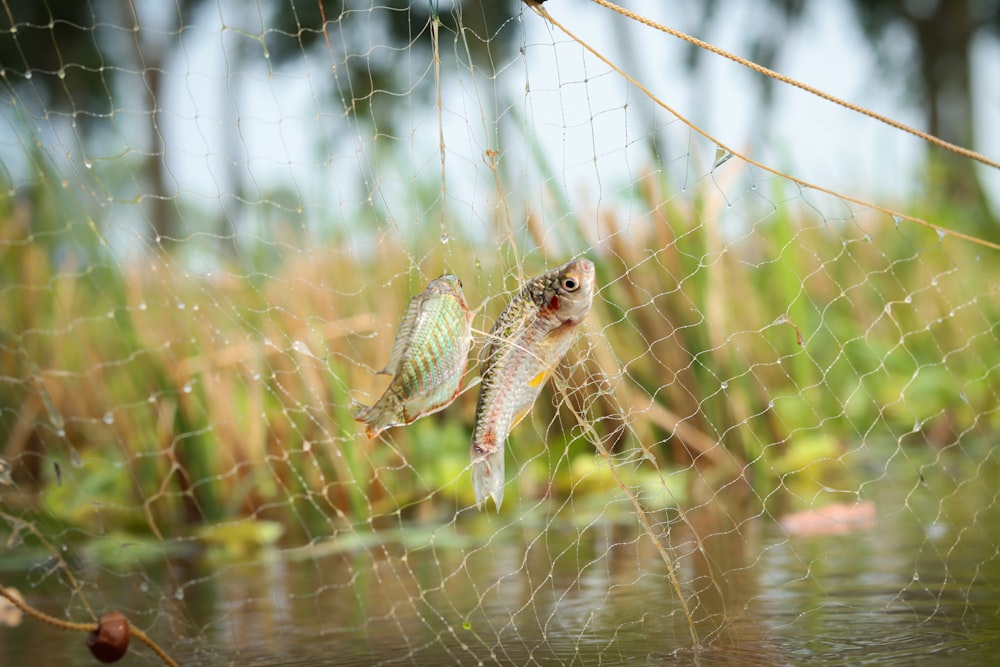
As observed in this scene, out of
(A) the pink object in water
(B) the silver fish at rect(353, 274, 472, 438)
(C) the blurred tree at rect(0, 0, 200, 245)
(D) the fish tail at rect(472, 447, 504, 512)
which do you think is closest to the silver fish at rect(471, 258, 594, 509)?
(D) the fish tail at rect(472, 447, 504, 512)

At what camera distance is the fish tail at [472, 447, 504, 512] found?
1.68 metres

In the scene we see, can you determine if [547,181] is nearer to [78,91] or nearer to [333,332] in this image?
[333,332]

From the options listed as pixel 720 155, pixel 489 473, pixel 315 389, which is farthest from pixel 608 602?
pixel 315 389

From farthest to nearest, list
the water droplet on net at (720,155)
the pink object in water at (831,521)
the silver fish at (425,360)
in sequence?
the pink object in water at (831,521) → the water droplet on net at (720,155) → the silver fish at (425,360)

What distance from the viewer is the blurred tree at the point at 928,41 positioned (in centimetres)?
1451

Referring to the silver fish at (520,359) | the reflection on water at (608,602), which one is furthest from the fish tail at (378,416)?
the reflection on water at (608,602)

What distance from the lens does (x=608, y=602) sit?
99.0 inches

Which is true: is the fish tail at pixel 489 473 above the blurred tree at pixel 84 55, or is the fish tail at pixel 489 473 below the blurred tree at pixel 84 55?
below

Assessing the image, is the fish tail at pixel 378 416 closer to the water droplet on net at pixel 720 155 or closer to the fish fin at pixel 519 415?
the fish fin at pixel 519 415

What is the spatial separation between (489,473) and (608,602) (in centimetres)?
95

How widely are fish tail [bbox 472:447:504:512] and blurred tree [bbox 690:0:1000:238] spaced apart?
1340cm

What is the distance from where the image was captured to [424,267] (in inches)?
181

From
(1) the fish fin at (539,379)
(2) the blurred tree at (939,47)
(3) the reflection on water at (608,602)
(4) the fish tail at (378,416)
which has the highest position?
(2) the blurred tree at (939,47)

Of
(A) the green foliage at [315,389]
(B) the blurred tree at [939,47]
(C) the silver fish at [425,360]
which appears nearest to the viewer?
(C) the silver fish at [425,360]
